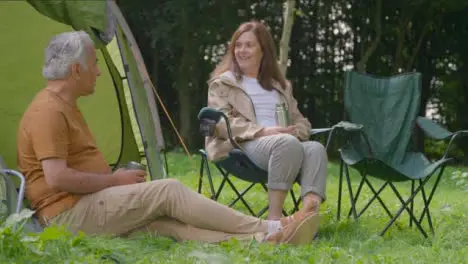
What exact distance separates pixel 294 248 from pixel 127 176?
673 millimetres

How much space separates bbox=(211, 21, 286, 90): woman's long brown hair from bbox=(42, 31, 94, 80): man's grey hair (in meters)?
0.97

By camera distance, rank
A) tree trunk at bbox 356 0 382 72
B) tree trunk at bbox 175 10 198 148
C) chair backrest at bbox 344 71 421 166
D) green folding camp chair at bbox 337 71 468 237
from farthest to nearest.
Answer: tree trunk at bbox 175 10 198 148, tree trunk at bbox 356 0 382 72, chair backrest at bbox 344 71 421 166, green folding camp chair at bbox 337 71 468 237

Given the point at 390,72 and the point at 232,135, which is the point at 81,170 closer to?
the point at 232,135

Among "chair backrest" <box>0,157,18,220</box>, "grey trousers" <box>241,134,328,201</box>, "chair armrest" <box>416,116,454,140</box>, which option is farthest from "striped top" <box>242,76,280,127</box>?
"chair backrest" <box>0,157,18,220</box>

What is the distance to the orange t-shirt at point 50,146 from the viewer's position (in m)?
2.96

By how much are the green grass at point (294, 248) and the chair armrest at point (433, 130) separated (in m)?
0.40

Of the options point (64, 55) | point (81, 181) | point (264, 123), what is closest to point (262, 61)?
point (264, 123)

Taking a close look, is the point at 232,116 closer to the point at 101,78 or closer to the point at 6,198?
the point at 101,78

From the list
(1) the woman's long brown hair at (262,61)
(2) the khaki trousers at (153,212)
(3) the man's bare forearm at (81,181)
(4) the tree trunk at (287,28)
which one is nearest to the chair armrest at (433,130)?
(1) the woman's long brown hair at (262,61)

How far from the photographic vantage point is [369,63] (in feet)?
41.4

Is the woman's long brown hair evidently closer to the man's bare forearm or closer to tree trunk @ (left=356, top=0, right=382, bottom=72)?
the man's bare forearm

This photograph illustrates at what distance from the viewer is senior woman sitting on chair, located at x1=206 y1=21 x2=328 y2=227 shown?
3.51 m

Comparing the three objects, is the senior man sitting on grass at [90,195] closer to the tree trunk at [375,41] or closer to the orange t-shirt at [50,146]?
the orange t-shirt at [50,146]

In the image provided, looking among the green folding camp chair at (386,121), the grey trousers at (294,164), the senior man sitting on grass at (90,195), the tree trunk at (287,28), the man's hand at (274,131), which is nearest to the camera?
the senior man sitting on grass at (90,195)
